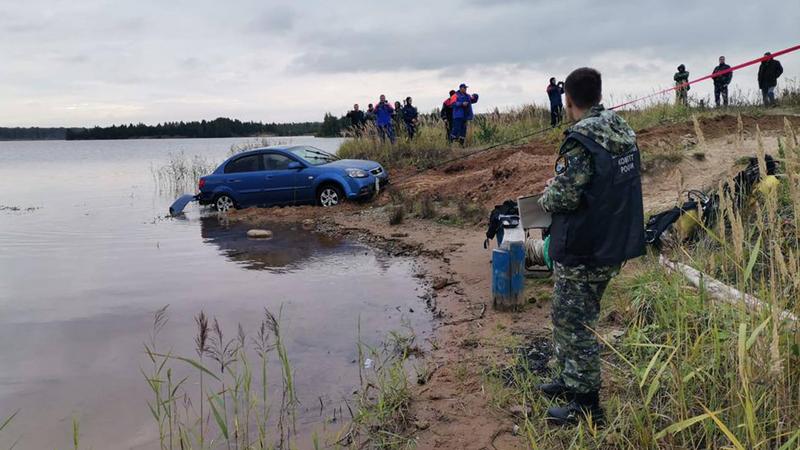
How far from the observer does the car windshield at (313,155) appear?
15797 mm

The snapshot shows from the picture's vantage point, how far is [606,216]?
332cm

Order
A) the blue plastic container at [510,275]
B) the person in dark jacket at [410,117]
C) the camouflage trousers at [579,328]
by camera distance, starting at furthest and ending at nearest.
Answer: the person in dark jacket at [410,117] < the blue plastic container at [510,275] < the camouflage trousers at [579,328]

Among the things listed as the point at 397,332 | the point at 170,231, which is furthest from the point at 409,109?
the point at 397,332

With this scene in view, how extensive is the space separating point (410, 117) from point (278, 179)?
701cm

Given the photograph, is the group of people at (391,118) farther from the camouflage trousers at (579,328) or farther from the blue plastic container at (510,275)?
the camouflage trousers at (579,328)

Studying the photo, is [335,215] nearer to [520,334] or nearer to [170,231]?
[170,231]

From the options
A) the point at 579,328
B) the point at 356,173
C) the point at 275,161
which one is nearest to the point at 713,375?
the point at 579,328

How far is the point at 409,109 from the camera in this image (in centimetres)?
2117

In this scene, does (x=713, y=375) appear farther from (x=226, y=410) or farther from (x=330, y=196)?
(x=330, y=196)

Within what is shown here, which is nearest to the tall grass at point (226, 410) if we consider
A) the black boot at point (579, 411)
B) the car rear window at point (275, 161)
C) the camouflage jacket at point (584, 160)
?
the black boot at point (579, 411)

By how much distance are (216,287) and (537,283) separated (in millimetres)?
4375

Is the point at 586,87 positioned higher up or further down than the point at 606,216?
higher up

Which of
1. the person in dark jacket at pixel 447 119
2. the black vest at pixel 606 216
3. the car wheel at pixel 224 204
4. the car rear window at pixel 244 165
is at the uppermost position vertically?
the person in dark jacket at pixel 447 119

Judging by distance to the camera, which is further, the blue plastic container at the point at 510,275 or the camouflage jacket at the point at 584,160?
the blue plastic container at the point at 510,275
